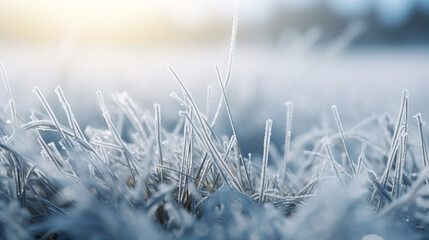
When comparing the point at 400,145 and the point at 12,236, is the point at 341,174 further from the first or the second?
the point at 12,236

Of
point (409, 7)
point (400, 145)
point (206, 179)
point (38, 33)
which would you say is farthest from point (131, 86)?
point (409, 7)

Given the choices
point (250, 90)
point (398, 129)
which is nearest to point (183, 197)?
point (398, 129)

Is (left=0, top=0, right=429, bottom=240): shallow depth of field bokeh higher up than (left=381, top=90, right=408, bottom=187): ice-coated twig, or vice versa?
(left=381, top=90, right=408, bottom=187): ice-coated twig

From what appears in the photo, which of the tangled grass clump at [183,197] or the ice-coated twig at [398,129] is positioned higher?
the ice-coated twig at [398,129]

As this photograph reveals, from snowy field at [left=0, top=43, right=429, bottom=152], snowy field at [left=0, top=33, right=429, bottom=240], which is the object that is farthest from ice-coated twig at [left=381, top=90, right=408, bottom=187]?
snowy field at [left=0, top=43, right=429, bottom=152]

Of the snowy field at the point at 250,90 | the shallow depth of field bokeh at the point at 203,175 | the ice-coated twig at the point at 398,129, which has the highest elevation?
the ice-coated twig at the point at 398,129

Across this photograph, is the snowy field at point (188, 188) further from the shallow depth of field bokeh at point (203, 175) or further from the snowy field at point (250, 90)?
the snowy field at point (250, 90)

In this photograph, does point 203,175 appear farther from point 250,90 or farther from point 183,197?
point 250,90

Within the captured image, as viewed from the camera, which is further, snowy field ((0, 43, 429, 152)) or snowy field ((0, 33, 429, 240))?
snowy field ((0, 43, 429, 152))

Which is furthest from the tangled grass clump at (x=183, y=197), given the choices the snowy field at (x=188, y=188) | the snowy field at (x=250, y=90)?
the snowy field at (x=250, y=90)

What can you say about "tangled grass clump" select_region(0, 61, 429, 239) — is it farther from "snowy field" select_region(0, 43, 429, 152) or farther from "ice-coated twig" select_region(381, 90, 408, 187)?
"snowy field" select_region(0, 43, 429, 152)

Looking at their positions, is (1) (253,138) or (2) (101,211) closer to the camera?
(2) (101,211)
